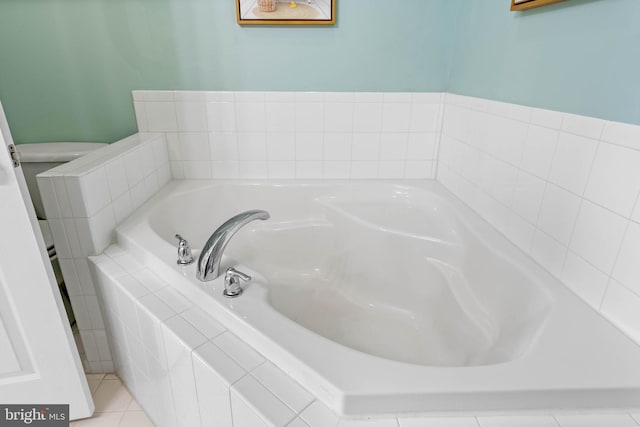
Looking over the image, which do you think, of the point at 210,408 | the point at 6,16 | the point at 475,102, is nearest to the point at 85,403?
Answer: the point at 210,408

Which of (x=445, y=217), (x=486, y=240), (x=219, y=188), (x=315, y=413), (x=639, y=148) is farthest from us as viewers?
(x=219, y=188)

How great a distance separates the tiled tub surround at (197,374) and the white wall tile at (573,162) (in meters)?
0.56

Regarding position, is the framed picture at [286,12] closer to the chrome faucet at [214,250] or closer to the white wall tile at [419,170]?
the white wall tile at [419,170]

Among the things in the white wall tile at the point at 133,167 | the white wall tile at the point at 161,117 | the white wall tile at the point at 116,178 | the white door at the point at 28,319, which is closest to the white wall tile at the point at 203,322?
the white door at the point at 28,319

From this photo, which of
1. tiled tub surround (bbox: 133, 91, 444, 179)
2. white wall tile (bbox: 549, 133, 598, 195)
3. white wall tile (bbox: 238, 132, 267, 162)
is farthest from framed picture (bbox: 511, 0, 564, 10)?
white wall tile (bbox: 238, 132, 267, 162)

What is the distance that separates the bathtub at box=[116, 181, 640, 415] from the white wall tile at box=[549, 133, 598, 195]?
273mm

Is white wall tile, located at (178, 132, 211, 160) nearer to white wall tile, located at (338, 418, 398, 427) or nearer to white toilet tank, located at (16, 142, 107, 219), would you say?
white toilet tank, located at (16, 142, 107, 219)

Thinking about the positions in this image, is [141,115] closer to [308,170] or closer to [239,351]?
[308,170]

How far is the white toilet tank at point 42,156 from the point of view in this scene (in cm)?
156

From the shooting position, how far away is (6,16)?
1584 mm

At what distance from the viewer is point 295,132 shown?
5.89 ft

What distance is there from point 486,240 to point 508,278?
0.60ft

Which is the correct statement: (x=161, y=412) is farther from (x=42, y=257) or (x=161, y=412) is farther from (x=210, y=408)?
(x=42, y=257)

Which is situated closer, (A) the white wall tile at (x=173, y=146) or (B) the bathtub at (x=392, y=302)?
(B) the bathtub at (x=392, y=302)
